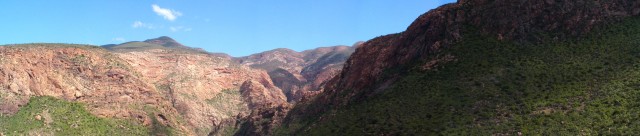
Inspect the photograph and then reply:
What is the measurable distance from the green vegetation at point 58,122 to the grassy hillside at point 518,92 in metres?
51.4

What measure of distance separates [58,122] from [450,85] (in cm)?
7202

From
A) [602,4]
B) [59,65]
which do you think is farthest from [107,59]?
[602,4]

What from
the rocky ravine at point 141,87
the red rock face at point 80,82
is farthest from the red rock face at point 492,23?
the red rock face at point 80,82

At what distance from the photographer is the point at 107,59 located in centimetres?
13550

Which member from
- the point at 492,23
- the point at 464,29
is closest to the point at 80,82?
the point at 464,29

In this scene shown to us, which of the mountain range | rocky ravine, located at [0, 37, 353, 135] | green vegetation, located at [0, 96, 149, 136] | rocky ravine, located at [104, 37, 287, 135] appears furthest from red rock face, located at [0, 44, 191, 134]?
rocky ravine, located at [104, 37, 287, 135]

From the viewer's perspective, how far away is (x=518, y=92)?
57.9 meters

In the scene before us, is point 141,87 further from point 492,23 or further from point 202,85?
point 492,23

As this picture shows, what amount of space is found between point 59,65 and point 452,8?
8355cm

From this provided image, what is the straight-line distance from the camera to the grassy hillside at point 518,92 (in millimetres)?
50906

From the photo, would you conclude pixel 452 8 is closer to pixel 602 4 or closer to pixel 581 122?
pixel 602 4

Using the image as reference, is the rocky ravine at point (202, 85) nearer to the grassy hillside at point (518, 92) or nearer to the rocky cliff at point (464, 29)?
the rocky cliff at point (464, 29)

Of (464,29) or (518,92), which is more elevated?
(464,29)

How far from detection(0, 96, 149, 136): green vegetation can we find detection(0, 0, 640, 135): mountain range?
0.25 meters
